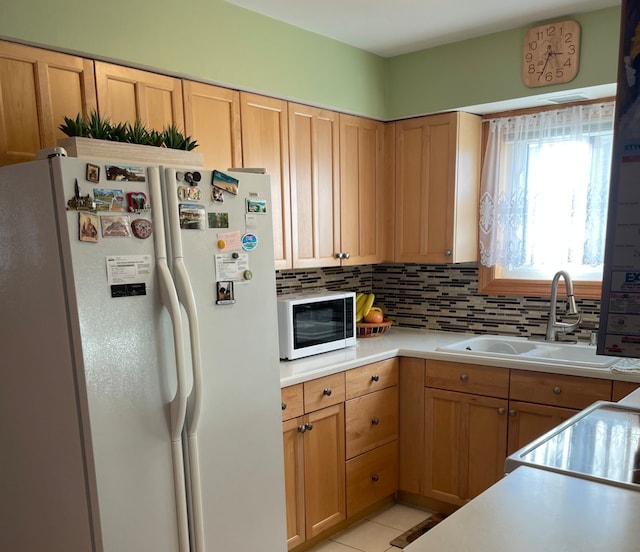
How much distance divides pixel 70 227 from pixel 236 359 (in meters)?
0.70

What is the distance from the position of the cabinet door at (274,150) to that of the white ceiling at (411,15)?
1.33 ft

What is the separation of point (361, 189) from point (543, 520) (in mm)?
2308

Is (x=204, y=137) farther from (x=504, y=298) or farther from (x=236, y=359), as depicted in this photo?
(x=504, y=298)

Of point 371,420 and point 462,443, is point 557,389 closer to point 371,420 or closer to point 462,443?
point 462,443

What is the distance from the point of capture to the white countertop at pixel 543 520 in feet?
3.08

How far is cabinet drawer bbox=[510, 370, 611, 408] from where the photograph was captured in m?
2.31

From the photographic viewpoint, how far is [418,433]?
288cm

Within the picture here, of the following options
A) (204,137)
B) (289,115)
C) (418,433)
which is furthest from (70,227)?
(418,433)

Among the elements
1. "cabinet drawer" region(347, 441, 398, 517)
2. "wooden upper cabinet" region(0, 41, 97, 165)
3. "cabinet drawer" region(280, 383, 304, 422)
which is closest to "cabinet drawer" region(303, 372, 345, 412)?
Answer: "cabinet drawer" region(280, 383, 304, 422)

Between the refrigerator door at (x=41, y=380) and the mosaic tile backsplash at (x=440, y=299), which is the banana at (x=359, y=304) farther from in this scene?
the refrigerator door at (x=41, y=380)

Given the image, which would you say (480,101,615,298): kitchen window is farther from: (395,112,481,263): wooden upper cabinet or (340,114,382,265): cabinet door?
(340,114,382,265): cabinet door

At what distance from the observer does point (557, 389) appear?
2.40 meters

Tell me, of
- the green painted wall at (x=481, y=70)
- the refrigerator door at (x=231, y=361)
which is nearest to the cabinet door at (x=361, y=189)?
the green painted wall at (x=481, y=70)

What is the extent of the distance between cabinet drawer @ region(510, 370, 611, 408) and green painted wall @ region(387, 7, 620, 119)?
1370 mm
